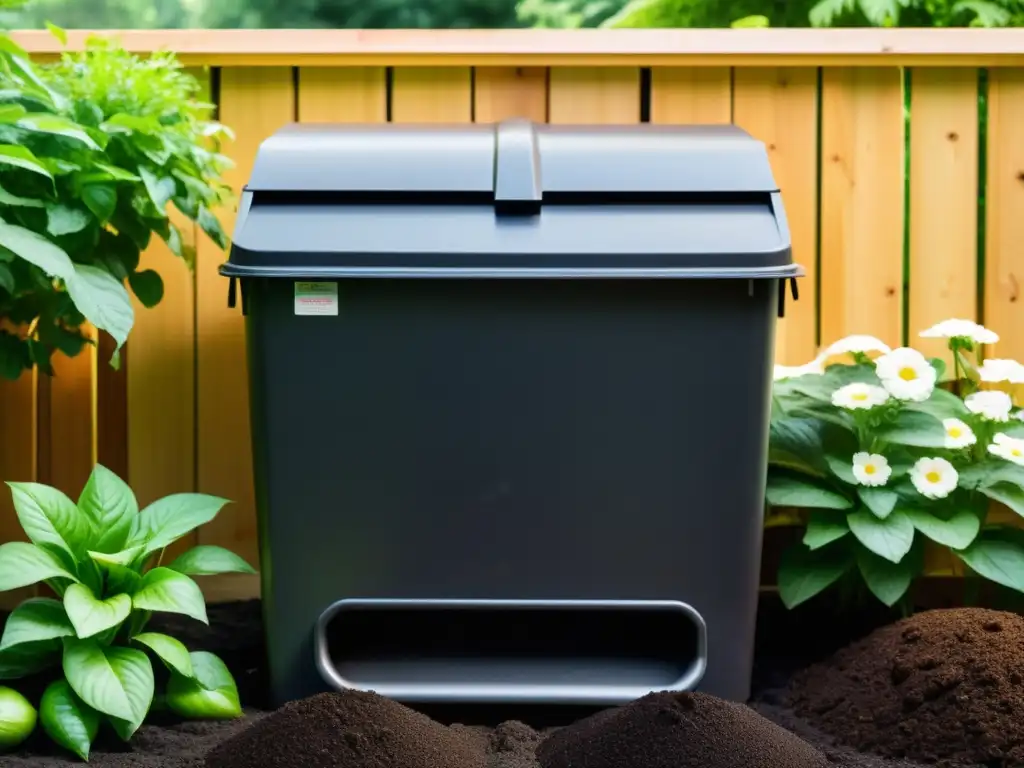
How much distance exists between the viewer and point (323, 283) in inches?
60.6

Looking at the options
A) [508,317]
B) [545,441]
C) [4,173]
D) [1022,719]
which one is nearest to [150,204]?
[4,173]

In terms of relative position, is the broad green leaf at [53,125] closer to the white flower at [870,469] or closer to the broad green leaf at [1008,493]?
the white flower at [870,469]

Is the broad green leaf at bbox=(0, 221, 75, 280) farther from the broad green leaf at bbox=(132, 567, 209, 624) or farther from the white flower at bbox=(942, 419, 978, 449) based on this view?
the white flower at bbox=(942, 419, 978, 449)

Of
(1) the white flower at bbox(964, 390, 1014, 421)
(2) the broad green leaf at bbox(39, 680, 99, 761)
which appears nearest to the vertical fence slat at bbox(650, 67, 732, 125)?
(1) the white flower at bbox(964, 390, 1014, 421)

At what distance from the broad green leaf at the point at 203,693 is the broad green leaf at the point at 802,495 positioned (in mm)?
1001

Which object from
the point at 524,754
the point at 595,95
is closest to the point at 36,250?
the point at 524,754

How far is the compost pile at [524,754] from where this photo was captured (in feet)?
4.23

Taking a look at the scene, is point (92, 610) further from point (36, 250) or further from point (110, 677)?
point (36, 250)

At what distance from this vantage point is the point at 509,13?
5.50 m

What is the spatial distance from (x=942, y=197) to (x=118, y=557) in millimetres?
1830

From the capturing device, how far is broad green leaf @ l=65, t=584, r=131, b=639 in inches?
55.0

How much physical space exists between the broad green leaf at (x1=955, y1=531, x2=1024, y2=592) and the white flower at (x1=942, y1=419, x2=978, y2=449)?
0.19 metres

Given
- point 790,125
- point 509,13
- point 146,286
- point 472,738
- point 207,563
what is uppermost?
point 509,13

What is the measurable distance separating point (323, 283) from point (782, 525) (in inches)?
46.9
